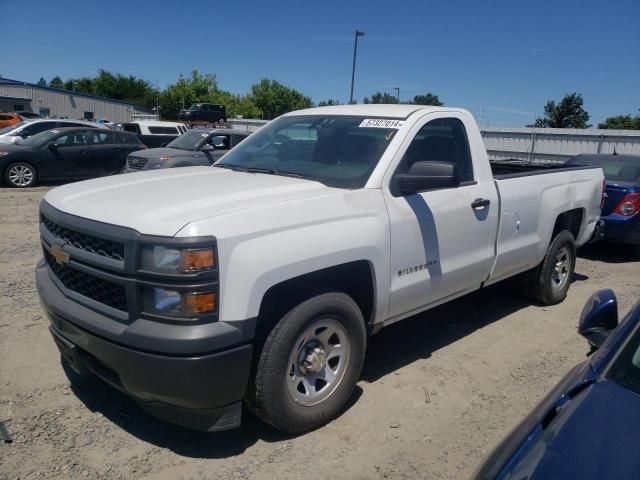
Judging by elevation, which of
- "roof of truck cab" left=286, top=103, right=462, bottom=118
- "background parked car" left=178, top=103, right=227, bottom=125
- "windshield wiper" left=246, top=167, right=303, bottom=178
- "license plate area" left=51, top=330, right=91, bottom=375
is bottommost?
"license plate area" left=51, top=330, right=91, bottom=375

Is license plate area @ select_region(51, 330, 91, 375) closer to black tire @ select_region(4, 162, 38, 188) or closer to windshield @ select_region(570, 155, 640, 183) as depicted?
windshield @ select_region(570, 155, 640, 183)

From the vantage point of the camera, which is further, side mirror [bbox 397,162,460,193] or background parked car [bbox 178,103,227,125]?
background parked car [bbox 178,103,227,125]

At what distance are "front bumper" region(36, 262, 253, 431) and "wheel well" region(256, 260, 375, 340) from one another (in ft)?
0.97

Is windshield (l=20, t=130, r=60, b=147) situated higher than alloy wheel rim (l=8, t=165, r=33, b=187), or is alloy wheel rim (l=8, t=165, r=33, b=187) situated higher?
windshield (l=20, t=130, r=60, b=147)

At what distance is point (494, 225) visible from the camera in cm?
442

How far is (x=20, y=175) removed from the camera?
43.1 ft

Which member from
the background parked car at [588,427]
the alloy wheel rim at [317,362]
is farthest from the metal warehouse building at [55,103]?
the background parked car at [588,427]

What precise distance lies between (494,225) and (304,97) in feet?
267

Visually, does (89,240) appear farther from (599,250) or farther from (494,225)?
(599,250)

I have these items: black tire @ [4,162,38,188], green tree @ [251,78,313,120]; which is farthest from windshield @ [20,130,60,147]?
green tree @ [251,78,313,120]

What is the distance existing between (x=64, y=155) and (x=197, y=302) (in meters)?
13.0

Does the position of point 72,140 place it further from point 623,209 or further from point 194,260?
point 194,260

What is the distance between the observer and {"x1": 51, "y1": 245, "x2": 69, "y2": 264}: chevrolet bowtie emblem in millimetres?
2988

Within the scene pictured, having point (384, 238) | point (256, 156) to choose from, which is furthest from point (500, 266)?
point (256, 156)
